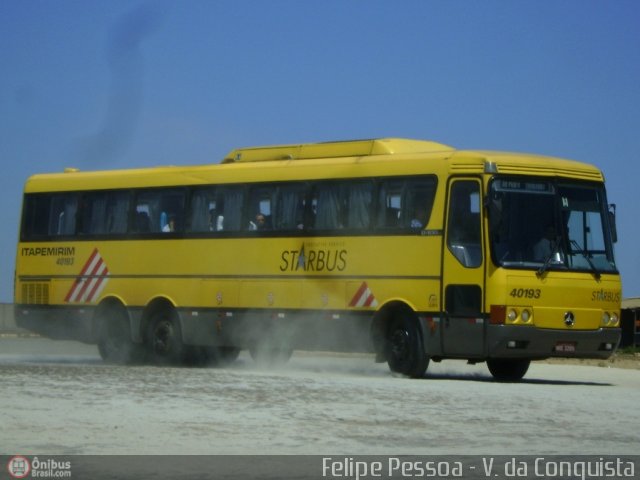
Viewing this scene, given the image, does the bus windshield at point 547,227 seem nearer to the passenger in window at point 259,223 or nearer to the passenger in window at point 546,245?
the passenger in window at point 546,245

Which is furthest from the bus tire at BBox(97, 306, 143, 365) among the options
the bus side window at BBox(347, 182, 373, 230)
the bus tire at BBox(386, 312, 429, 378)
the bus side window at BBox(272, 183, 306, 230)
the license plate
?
the license plate

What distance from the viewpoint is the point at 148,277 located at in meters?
27.9

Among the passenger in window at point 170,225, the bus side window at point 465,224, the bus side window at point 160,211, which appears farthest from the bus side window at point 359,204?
the passenger in window at point 170,225

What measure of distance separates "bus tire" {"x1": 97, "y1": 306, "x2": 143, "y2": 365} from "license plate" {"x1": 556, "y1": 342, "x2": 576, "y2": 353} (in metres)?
→ 8.97

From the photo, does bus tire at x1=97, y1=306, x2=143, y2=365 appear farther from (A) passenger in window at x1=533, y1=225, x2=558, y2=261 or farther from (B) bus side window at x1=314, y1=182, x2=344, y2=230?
(A) passenger in window at x1=533, y1=225, x2=558, y2=261

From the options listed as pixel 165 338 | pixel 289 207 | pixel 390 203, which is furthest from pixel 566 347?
pixel 165 338

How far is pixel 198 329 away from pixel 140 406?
10.7m

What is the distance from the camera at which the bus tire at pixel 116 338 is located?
92.4 feet

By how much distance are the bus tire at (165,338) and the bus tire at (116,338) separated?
1.56 ft

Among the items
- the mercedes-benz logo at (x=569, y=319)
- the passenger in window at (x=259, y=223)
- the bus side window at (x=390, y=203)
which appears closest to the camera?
the mercedes-benz logo at (x=569, y=319)

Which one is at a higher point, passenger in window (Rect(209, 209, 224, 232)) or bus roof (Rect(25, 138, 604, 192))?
bus roof (Rect(25, 138, 604, 192))

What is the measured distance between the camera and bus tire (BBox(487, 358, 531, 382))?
24.5 m

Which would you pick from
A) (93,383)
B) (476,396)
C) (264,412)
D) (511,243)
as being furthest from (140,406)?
(511,243)

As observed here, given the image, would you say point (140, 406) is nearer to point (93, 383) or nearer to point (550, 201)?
point (93, 383)
